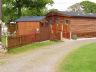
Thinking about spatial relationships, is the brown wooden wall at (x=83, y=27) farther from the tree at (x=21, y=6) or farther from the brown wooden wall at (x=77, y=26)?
the tree at (x=21, y=6)

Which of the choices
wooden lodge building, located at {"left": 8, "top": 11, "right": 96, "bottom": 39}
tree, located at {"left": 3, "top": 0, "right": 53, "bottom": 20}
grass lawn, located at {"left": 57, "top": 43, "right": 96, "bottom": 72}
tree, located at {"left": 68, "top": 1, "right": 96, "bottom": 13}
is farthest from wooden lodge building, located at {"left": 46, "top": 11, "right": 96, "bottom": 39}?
tree, located at {"left": 68, "top": 1, "right": 96, "bottom": 13}

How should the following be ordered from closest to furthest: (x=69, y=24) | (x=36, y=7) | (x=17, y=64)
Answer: (x=17, y=64) → (x=69, y=24) → (x=36, y=7)

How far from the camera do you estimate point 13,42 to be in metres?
29.0

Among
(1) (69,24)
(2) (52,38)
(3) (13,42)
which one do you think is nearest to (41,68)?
(3) (13,42)

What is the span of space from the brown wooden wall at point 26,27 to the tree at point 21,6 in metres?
12.5

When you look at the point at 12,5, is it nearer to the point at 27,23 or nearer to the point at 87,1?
the point at 27,23

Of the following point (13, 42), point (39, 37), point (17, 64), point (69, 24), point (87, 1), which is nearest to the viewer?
point (17, 64)

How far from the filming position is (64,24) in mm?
45938

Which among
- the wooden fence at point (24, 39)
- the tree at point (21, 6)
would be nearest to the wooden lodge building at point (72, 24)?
the wooden fence at point (24, 39)

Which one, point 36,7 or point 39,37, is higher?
point 36,7

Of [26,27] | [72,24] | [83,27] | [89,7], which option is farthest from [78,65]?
[89,7]

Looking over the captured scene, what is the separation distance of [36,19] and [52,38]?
873cm

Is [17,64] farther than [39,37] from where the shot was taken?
No

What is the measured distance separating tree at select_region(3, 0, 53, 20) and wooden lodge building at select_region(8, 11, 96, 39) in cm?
1247
